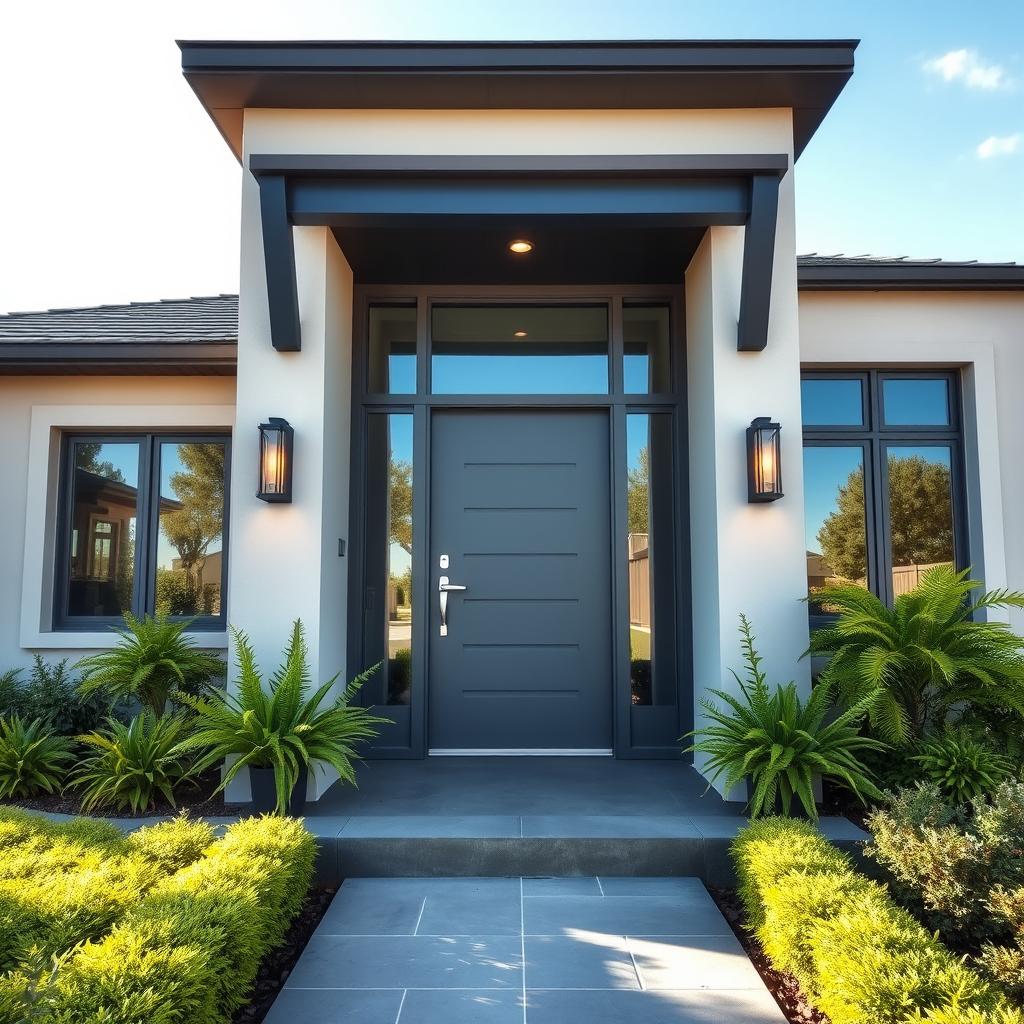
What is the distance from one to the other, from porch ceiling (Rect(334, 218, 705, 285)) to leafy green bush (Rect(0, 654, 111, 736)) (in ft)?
10.6

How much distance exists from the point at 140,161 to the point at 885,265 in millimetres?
12222

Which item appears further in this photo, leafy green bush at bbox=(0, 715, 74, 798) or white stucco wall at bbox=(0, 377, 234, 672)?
white stucco wall at bbox=(0, 377, 234, 672)

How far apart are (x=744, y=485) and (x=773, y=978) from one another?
2390mm

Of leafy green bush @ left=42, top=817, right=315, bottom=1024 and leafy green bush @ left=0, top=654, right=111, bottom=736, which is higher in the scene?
leafy green bush @ left=0, top=654, right=111, bottom=736

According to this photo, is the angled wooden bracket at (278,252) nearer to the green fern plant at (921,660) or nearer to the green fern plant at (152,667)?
the green fern plant at (152,667)

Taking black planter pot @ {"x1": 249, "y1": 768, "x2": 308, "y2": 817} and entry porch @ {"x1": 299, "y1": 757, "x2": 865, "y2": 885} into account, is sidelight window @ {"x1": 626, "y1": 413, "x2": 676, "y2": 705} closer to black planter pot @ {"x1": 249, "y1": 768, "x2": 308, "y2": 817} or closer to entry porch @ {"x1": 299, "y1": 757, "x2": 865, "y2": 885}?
entry porch @ {"x1": 299, "y1": 757, "x2": 865, "y2": 885}

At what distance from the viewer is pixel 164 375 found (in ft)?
18.0

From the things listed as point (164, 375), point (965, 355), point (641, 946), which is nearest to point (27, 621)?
point (164, 375)

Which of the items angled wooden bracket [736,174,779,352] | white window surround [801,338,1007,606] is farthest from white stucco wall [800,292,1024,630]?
angled wooden bracket [736,174,779,352]

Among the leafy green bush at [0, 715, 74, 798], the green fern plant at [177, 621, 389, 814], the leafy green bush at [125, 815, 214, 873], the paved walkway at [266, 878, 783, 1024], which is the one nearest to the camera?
the paved walkway at [266, 878, 783, 1024]

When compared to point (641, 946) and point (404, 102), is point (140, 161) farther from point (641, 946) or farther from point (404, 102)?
point (641, 946)

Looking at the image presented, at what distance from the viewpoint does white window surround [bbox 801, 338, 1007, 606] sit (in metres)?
5.15

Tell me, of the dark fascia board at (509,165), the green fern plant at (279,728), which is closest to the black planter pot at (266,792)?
the green fern plant at (279,728)

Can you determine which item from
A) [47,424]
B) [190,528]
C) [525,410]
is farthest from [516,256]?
[47,424]
